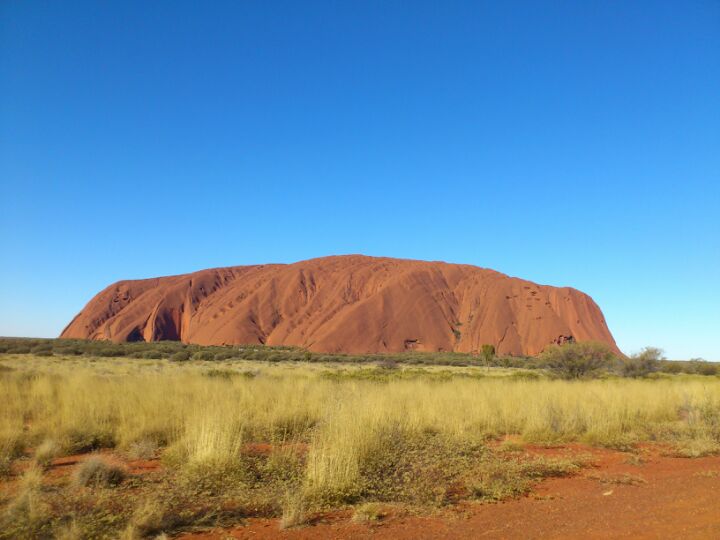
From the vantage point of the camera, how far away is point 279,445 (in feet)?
24.5

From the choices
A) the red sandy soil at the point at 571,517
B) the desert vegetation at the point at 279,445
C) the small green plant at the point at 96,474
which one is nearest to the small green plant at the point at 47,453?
the desert vegetation at the point at 279,445

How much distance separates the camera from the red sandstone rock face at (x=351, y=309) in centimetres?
6638

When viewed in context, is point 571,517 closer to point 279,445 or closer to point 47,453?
point 279,445

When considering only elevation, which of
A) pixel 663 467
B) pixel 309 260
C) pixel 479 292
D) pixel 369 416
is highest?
pixel 309 260

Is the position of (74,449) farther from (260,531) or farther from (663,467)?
(663,467)

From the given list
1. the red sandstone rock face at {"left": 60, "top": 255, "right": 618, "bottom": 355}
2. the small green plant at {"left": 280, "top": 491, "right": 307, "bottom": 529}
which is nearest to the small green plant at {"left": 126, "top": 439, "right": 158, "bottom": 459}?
the small green plant at {"left": 280, "top": 491, "right": 307, "bottom": 529}

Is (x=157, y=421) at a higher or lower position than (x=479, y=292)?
lower

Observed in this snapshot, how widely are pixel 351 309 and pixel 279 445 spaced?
202 feet

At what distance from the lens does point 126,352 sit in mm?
39031

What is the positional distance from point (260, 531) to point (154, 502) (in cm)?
108

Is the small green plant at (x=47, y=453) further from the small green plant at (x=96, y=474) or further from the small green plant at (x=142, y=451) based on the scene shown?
the small green plant at (x=96, y=474)

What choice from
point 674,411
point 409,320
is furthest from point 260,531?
point 409,320

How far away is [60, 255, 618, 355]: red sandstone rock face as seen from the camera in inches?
2613

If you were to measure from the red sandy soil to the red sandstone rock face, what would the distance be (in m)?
56.5
